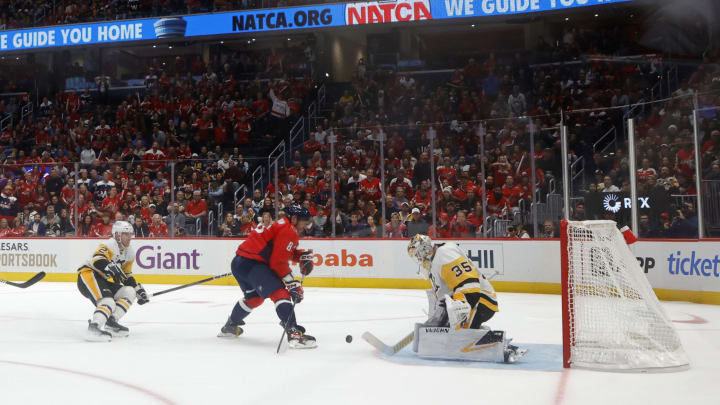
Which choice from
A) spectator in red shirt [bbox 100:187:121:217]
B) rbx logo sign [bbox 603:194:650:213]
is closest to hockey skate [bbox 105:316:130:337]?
rbx logo sign [bbox 603:194:650:213]

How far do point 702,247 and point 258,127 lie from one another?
10.3 meters

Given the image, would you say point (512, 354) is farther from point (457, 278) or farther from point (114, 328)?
point (114, 328)

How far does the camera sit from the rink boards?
8.27m

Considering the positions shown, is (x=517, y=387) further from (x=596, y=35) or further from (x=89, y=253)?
(x=596, y=35)

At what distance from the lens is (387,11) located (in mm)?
15641

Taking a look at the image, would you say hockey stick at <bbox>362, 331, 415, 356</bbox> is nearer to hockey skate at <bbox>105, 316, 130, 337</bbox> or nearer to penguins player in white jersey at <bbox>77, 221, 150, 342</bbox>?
penguins player in white jersey at <bbox>77, 221, 150, 342</bbox>

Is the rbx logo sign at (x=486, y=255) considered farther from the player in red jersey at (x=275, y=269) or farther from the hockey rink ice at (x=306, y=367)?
the player in red jersey at (x=275, y=269)

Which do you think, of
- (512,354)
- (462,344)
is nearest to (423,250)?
(462,344)

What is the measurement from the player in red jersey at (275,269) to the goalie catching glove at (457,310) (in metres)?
1.29

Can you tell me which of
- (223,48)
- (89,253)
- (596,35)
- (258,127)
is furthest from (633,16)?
(89,253)

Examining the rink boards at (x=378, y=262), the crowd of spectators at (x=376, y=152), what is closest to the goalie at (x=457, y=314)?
the crowd of spectators at (x=376, y=152)

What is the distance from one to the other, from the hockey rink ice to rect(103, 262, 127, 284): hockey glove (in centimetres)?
54

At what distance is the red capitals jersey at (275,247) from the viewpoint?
5.82m

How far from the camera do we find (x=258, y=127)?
1634 cm
